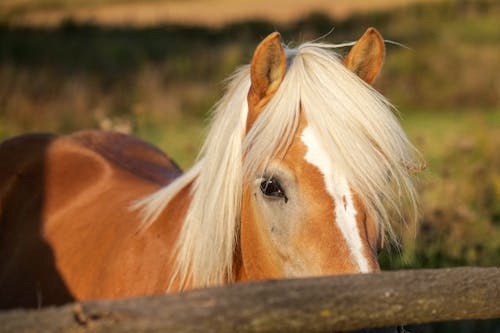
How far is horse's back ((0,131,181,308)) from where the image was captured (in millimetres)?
3623

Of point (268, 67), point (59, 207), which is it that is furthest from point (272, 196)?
point (59, 207)

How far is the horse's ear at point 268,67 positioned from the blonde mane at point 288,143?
5 centimetres

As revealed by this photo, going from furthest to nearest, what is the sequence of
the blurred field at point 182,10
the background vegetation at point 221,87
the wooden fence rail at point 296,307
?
the blurred field at point 182,10 < the background vegetation at point 221,87 < the wooden fence rail at point 296,307

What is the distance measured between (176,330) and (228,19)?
28.8 meters

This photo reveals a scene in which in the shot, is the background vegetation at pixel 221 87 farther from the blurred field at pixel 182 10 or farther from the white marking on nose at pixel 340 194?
the white marking on nose at pixel 340 194

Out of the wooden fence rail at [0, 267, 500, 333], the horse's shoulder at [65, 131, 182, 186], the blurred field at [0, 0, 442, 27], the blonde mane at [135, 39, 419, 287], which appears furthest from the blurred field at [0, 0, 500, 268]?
the wooden fence rail at [0, 267, 500, 333]

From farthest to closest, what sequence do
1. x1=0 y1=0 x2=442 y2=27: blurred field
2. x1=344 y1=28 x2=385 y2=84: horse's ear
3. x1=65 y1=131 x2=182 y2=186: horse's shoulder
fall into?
x1=0 y1=0 x2=442 y2=27: blurred field
x1=65 y1=131 x2=182 y2=186: horse's shoulder
x1=344 y1=28 x2=385 y2=84: horse's ear

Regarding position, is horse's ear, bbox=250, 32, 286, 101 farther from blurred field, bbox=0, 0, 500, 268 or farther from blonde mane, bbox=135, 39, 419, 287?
blurred field, bbox=0, 0, 500, 268

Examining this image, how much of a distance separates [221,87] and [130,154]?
2.53m

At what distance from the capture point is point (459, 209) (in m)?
6.89

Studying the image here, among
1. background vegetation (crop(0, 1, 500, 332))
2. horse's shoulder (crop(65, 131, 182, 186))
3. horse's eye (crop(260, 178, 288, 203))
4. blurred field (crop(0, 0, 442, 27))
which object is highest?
horse's eye (crop(260, 178, 288, 203))

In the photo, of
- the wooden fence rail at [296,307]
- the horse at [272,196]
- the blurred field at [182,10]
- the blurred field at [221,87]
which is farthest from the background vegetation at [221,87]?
the wooden fence rail at [296,307]

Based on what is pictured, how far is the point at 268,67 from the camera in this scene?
8.75 ft

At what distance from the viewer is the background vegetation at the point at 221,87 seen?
7.76 m
